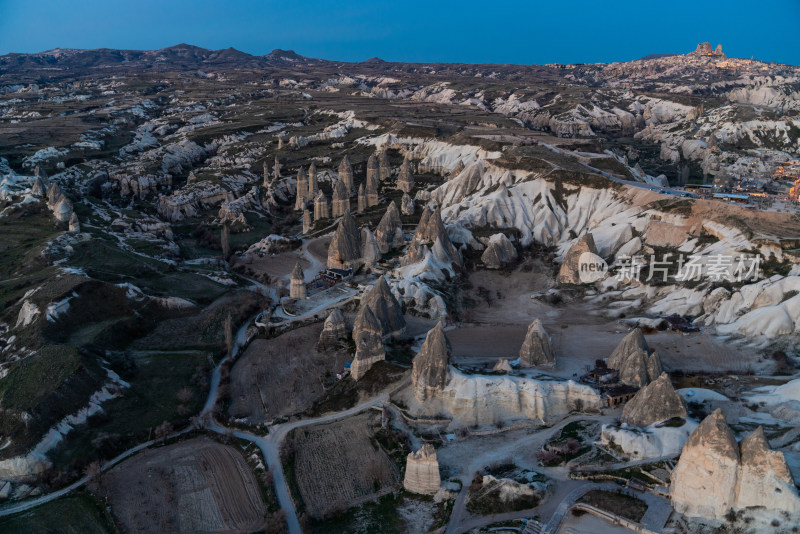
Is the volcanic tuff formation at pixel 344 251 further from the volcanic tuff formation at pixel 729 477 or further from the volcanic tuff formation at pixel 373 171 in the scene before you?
the volcanic tuff formation at pixel 729 477

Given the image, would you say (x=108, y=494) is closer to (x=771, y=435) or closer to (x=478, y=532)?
(x=478, y=532)

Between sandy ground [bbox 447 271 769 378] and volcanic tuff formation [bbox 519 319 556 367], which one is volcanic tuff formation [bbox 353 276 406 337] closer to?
sandy ground [bbox 447 271 769 378]

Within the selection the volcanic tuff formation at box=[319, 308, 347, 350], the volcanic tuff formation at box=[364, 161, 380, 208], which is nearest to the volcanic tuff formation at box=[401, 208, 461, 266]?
the volcanic tuff formation at box=[319, 308, 347, 350]

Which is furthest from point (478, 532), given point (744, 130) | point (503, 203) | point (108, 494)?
point (744, 130)

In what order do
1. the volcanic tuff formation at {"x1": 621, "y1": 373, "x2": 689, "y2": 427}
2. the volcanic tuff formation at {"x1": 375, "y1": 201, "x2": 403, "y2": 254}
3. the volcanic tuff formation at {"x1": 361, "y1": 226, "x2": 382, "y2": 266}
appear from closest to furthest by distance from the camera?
1. the volcanic tuff formation at {"x1": 621, "y1": 373, "x2": 689, "y2": 427}
2. the volcanic tuff formation at {"x1": 361, "y1": 226, "x2": 382, "y2": 266}
3. the volcanic tuff formation at {"x1": 375, "y1": 201, "x2": 403, "y2": 254}

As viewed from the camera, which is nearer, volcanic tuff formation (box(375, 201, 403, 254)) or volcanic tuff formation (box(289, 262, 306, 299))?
volcanic tuff formation (box(289, 262, 306, 299))

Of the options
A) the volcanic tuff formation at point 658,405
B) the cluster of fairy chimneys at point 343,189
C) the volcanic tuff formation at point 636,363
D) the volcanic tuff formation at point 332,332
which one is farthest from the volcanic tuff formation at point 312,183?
the volcanic tuff formation at point 658,405
